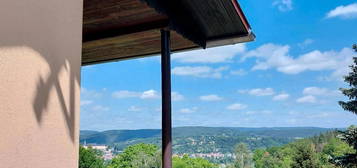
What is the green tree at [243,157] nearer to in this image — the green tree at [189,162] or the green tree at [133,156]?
the green tree at [189,162]

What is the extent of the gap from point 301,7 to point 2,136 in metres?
110

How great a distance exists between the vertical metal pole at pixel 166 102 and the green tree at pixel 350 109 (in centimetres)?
1175

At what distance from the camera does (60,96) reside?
1369 millimetres

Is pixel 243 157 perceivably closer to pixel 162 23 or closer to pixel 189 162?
pixel 189 162

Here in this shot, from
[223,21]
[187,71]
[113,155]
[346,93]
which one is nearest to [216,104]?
[187,71]

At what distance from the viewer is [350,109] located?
A: 13695mm

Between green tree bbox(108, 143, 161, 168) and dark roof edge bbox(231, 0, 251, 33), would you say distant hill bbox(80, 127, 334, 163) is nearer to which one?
green tree bbox(108, 143, 161, 168)

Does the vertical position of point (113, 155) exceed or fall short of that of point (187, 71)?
it falls short

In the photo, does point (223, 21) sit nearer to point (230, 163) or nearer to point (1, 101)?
point (1, 101)


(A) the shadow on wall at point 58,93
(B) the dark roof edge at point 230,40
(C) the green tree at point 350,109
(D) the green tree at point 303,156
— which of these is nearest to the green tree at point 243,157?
(D) the green tree at point 303,156

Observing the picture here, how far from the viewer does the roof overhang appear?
9.06ft

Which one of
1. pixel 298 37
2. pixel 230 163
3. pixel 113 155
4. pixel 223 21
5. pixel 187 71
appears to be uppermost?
pixel 298 37

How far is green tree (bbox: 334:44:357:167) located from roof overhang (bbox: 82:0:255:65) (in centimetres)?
1137

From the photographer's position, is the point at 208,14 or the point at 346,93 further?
the point at 346,93
